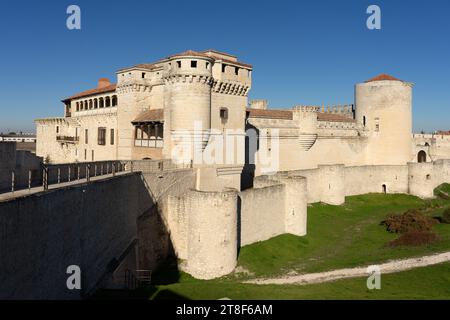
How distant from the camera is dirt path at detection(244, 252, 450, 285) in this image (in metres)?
19.7

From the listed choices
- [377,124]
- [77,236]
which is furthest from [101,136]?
[377,124]

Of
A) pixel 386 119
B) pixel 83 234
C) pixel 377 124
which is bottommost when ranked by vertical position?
pixel 83 234

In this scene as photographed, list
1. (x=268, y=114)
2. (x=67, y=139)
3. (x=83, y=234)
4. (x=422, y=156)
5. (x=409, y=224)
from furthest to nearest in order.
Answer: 1. (x=422, y=156)
2. (x=67, y=139)
3. (x=268, y=114)
4. (x=409, y=224)
5. (x=83, y=234)

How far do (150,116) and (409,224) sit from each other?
20.4m

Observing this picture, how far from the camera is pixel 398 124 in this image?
4703 centimetres

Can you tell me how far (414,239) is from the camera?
1023 inches

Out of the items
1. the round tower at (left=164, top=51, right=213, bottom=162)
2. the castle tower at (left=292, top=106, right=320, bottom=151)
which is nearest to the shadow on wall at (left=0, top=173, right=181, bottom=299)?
the round tower at (left=164, top=51, right=213, bottom=162)

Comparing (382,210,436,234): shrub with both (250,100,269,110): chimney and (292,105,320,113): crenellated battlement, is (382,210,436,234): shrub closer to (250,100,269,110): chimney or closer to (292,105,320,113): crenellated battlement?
(292,105,320,113): crenellated battlement

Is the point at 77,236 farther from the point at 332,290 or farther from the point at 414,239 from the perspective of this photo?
the point at 414,239

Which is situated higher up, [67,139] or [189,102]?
[189,102]

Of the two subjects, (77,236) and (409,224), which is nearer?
(77,236)

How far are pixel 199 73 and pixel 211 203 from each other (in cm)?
855
